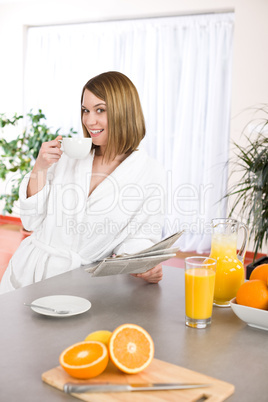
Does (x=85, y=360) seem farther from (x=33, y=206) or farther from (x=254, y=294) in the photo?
(x=33, y=206)

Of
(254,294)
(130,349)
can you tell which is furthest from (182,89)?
(130,349)

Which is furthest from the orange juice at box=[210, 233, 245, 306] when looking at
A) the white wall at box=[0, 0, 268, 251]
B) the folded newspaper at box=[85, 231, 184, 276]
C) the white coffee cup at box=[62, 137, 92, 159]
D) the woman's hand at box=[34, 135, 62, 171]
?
the white wall at box=[0, 0, 268, 251]

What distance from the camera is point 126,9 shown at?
5.37 metres

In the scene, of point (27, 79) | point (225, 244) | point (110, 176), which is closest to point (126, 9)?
point (27, 79)

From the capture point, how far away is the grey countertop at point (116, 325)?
0.98 metres

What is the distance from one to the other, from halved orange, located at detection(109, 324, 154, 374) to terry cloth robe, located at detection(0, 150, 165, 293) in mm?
957

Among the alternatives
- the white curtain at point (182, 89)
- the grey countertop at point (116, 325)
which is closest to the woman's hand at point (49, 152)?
the grey countertop at point (116, 325)

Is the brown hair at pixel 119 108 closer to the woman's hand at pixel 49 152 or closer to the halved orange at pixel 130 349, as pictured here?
the woman's hand at pixel 49 152

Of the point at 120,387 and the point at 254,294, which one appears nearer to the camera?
the point at 120,387

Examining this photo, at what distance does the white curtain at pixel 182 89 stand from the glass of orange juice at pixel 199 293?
11.8 ft

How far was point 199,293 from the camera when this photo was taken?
1.25 metres

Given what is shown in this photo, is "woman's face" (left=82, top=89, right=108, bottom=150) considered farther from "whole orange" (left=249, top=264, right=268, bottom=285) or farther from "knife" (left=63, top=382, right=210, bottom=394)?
"knife" (left=63, top=382, right=210, bottom=394)

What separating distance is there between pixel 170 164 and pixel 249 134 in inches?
39.3

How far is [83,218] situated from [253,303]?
98cm
